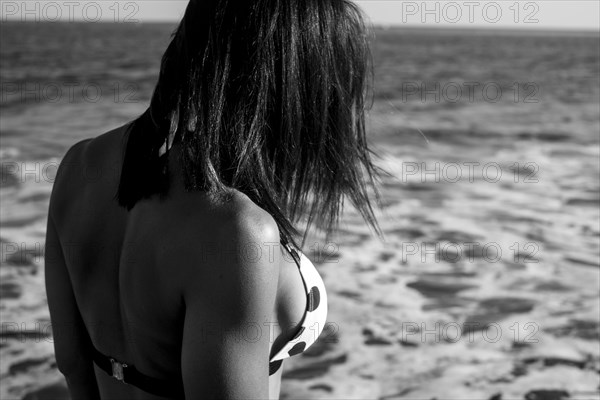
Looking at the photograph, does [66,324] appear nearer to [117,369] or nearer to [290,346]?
[117,369]

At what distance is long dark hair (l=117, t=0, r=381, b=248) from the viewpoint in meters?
1.47

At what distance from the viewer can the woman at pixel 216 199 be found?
133 cm

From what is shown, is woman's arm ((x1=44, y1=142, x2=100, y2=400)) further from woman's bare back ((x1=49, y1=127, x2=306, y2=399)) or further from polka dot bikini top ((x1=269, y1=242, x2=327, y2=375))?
polka dot bikini top ((x1=269, y1=242, x2=327, y2=375))

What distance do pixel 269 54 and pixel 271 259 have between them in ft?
1.37

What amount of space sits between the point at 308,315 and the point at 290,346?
98 mm

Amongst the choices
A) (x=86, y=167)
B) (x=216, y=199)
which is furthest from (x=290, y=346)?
(x=86, y=167)

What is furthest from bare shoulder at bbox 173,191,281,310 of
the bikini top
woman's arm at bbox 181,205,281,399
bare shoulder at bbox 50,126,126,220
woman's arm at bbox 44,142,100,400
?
woman's arm at bbox 44,142,100,400

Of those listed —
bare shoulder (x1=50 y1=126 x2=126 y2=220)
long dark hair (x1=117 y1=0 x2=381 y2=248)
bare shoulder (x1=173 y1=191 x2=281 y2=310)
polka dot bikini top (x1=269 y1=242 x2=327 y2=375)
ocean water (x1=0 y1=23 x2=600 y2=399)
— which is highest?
long dark hair (x1=117 y1=0 x2=381 y2=248)

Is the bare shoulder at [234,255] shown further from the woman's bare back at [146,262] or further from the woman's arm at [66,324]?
the woman's arm at [66,324]

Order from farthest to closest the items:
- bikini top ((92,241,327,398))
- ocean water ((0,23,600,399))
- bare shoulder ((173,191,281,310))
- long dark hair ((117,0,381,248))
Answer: ocean water ((0,23,600,399)), bikini top ((92,241,327,398)), long dark hair ((117,0,381,248)), bare shoulder ((173,191,281,310))

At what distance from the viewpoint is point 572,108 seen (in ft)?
54.3

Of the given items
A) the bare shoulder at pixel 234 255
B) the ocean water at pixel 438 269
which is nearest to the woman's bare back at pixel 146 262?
the bare shoulder at pixel 234 255

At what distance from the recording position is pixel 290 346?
5.58ft

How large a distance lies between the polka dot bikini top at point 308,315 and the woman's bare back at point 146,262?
0.02m
